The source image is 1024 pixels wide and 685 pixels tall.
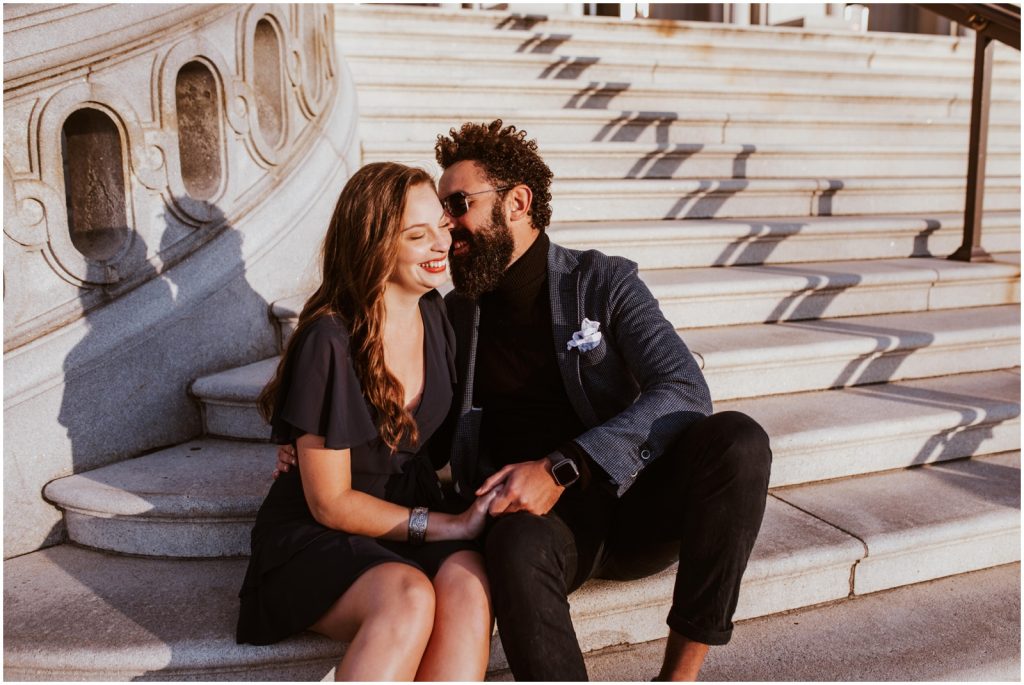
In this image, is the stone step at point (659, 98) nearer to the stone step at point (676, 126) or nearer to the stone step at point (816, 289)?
the stone step at point (676, 126)

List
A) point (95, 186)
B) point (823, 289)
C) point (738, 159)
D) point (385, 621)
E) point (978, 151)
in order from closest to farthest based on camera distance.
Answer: point (385, 621), point (95, 186), point (823, 289), point (978, 151), point (738, 159)

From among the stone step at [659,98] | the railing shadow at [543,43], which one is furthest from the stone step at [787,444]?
the railing shadow at [543,43]

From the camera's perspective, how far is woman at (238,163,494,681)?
1.75m

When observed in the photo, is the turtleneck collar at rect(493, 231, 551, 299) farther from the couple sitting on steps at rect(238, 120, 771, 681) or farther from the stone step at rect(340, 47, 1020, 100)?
the stone step at rect(340, 47, 1020, 100)

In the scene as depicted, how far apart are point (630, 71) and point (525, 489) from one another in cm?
435

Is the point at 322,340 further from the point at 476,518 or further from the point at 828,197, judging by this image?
the point at 828,197

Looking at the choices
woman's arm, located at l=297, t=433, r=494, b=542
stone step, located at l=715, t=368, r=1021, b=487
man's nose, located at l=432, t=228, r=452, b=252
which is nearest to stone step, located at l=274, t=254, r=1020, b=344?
stone step, located at l=715, t=368, r=1021, b=487

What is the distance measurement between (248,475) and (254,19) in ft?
5.53

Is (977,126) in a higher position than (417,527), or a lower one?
higher

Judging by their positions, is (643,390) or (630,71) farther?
(630,71)

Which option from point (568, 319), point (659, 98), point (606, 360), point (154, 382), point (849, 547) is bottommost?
point (849, 547)

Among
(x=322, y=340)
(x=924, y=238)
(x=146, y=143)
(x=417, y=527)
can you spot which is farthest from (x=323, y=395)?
(x=924, y=238)

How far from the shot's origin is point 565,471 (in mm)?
2031

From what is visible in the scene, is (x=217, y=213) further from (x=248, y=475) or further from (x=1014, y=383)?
(x=1014, y=383)
